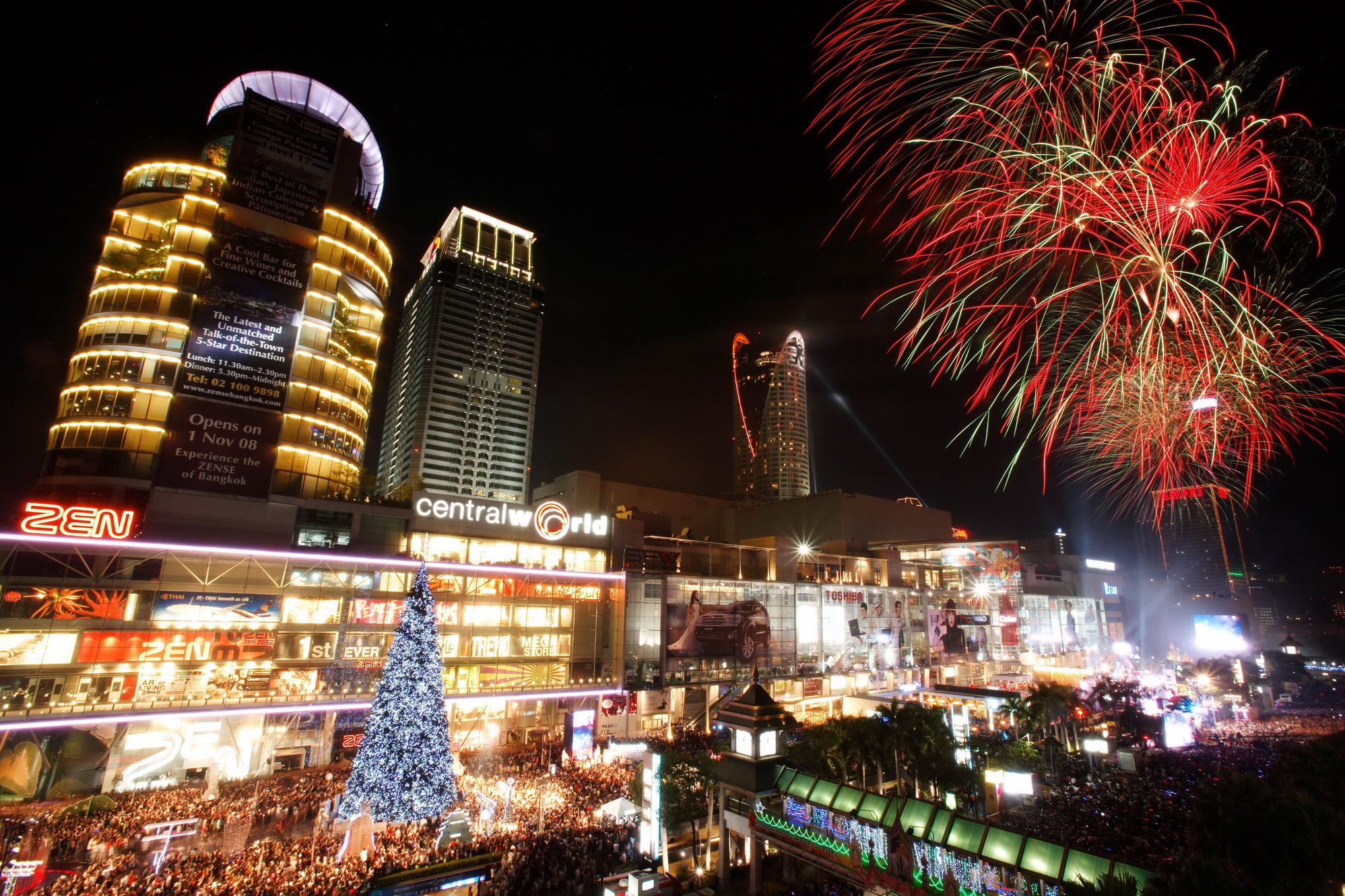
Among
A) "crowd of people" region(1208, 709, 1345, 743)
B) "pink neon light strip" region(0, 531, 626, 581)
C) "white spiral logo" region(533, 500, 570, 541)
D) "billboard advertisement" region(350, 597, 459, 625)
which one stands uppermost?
"white spiral logo" region(533, 500, 570, 541)

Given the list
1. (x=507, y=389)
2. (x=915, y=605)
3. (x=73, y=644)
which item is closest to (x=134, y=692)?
(x=73, y=644)

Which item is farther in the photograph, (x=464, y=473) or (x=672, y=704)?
(x=464, y=473)

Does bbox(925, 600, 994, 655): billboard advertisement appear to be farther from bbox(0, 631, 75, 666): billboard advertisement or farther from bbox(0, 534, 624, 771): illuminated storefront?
bbox(0, 631, 75, 666): billboard advertisement

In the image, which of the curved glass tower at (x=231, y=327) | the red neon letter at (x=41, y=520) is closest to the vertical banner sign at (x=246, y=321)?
the curved glass tower at (x=231, y=327)

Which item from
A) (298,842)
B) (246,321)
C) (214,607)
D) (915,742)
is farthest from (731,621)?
(246,321)

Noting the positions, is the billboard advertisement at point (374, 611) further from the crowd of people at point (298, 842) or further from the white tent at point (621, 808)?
the white tent at point (621, 808)

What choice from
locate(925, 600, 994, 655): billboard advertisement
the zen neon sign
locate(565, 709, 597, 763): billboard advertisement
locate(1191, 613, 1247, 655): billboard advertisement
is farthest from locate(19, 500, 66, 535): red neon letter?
locate(1191, 613, 1247, 655): billboard advertisement

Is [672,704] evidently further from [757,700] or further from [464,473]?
[464,473]
